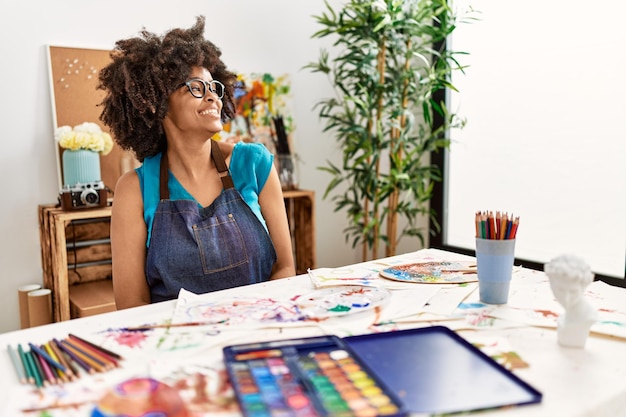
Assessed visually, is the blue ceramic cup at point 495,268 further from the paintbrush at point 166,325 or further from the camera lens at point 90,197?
the camera lens at point 90,197

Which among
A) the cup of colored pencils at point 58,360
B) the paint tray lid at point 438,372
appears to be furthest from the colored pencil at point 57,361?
the paint tray lid at point 438,372

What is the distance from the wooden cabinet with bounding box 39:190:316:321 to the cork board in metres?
0.25

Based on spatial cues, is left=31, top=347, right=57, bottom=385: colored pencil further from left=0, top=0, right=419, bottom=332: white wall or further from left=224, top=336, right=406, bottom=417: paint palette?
left=0, top=0, right=419, bottom=332: white wall

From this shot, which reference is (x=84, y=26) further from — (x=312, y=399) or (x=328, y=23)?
(x=312, y=399)

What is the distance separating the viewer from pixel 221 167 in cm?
180

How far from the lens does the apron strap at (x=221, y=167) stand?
176 cm

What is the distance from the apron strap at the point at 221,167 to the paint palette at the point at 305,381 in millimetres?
889

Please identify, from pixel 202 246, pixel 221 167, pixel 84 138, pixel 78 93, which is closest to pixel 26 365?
pixel 202 246

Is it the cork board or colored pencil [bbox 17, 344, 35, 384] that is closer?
colored pencil [bbox 17, 344, 35, 384]

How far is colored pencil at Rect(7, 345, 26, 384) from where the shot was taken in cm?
88

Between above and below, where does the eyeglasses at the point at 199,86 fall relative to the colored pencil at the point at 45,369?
above

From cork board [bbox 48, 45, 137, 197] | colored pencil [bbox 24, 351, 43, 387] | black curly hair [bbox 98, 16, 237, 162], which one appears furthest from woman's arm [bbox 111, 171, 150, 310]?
cork board [bbox 48, 45, 137, 197]

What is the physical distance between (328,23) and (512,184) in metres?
1.43

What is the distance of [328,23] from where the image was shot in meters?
3.10
